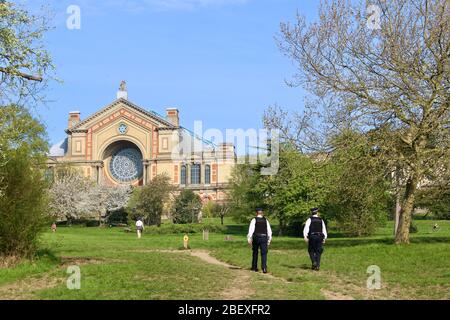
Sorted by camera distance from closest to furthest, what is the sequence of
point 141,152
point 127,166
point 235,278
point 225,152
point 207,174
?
point 235,278 → point 225,152 → point 207,174 → point 141,152 → point 127,166

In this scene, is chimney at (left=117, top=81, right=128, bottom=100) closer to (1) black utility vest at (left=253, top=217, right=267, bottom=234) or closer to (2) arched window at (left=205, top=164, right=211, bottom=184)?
(2) arched window at (left=205, top=164, right=211, bottom=184)

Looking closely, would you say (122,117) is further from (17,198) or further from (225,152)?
(17,198)

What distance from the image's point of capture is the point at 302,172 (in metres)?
23.1

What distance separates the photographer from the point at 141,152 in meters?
83.2

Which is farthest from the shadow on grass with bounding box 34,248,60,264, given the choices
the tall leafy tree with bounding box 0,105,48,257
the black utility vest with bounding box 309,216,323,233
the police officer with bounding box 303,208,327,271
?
the black utility vest with bounding box 309,216,323,233

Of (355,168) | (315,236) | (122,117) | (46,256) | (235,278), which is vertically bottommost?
(235,278)

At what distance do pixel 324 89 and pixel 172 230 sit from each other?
31838 mm

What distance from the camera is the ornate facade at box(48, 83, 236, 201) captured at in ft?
267

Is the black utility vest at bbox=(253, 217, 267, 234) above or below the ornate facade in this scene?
below

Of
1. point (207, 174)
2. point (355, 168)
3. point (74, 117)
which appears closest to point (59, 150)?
point (74, 117)

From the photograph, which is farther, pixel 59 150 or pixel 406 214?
pixel 59 150

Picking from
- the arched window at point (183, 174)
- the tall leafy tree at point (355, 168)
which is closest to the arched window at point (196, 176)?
the arched window at point (183, 174)

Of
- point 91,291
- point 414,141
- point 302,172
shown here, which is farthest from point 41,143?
point 91,291

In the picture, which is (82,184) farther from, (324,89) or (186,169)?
(324,89)
